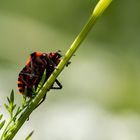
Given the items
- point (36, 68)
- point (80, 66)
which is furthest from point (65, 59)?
point (80, 66)

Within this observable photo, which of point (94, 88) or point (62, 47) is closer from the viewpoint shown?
point (94, 88)

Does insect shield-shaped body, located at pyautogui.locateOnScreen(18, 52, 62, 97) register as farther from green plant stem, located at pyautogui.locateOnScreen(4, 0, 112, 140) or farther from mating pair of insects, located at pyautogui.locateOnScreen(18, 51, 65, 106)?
green plant stem, located at pyautogui.locateOnScreen(4, 0, 112, 140)

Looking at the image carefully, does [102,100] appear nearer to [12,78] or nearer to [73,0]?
[12,78]

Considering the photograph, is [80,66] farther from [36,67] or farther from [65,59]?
[65,59]

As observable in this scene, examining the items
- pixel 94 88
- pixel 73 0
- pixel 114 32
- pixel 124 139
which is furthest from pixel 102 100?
pixel 73 0

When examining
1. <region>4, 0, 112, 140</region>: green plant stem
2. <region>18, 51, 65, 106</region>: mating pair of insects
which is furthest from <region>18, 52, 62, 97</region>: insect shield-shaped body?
<region>4, 0, 112, 140</region>: green plant stem

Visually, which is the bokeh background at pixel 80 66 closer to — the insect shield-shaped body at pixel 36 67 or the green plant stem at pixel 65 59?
the insect shield-shaped body at pixel 36 67

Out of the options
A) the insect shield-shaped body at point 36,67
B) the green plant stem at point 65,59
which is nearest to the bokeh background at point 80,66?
the insect shield-shaped body at point 36,67
